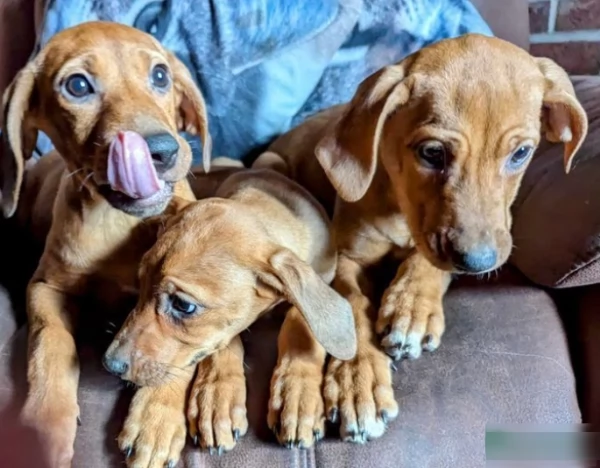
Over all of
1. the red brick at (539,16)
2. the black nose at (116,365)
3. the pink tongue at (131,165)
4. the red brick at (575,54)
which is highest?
the pink tongue at (131,165)

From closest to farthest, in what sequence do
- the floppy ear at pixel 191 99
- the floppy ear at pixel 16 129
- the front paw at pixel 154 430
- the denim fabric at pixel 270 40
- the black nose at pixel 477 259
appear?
the front paw at pixel 154 430 → the black nose at pixel 477 259 → the floppy ear at pixel 16 129 → the floppy ear at pixel 191 99 → the denim fabric at pixel 270 40

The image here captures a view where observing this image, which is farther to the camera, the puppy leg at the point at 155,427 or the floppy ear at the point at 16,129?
the floppy ear at the point at 16,129

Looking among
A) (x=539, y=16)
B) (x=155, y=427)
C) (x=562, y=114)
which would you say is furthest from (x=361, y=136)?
(x=539, y=16)

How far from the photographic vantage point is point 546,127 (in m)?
2.16

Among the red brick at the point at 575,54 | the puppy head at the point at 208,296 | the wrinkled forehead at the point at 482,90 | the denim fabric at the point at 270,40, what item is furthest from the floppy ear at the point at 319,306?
the red brick at the point at 575,54

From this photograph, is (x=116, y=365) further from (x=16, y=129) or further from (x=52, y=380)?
(x=16, y=129)

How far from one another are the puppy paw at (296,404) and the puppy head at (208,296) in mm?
143

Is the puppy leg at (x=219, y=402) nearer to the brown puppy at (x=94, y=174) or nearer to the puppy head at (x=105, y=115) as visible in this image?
the brown puppy at (x=94, y=174)

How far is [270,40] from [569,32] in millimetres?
1465

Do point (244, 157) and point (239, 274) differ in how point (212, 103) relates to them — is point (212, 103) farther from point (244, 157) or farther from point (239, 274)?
point (239, 274)

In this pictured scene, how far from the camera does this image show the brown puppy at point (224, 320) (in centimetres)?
175

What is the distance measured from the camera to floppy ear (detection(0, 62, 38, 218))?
2070mm

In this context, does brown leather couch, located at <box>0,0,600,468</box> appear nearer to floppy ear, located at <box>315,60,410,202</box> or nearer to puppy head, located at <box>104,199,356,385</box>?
puppy head, located at <box>104,199,356,385</box>

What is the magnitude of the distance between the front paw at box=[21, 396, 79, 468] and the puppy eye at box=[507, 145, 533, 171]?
1268mm
